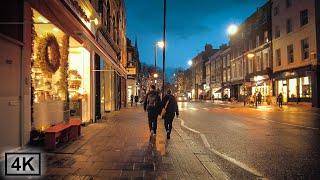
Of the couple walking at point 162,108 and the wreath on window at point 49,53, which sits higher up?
the wreath on window at point 49,53

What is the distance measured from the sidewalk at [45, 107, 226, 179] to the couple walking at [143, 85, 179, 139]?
1.18 metres

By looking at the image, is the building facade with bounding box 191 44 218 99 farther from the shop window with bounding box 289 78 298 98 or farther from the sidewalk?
the sidewalk

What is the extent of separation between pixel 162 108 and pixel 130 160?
536 centimetres

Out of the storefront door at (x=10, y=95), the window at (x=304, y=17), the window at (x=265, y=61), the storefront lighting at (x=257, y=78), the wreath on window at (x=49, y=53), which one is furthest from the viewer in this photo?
the storefront lighting at (x=257, y=78)

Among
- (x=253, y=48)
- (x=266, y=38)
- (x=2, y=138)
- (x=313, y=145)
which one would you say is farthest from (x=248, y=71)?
(x=2, y=138)

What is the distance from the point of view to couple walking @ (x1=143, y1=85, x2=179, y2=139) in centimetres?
1383

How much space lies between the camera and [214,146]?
456 inches

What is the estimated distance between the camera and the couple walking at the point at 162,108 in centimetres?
1383

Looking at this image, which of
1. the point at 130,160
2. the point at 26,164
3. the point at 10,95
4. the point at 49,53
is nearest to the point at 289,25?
the point at 49,53

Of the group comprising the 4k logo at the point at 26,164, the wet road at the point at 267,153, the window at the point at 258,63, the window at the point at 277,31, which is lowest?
the wet road at the point at 267,153

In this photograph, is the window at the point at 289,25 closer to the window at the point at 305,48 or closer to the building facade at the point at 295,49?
the building facade at the point at 295,49

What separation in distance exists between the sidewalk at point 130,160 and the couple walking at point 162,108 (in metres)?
1.18

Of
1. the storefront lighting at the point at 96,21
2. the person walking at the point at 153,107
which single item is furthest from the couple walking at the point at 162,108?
the storefront lighting at the point at 96,21

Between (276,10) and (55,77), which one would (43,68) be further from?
(276,10)
